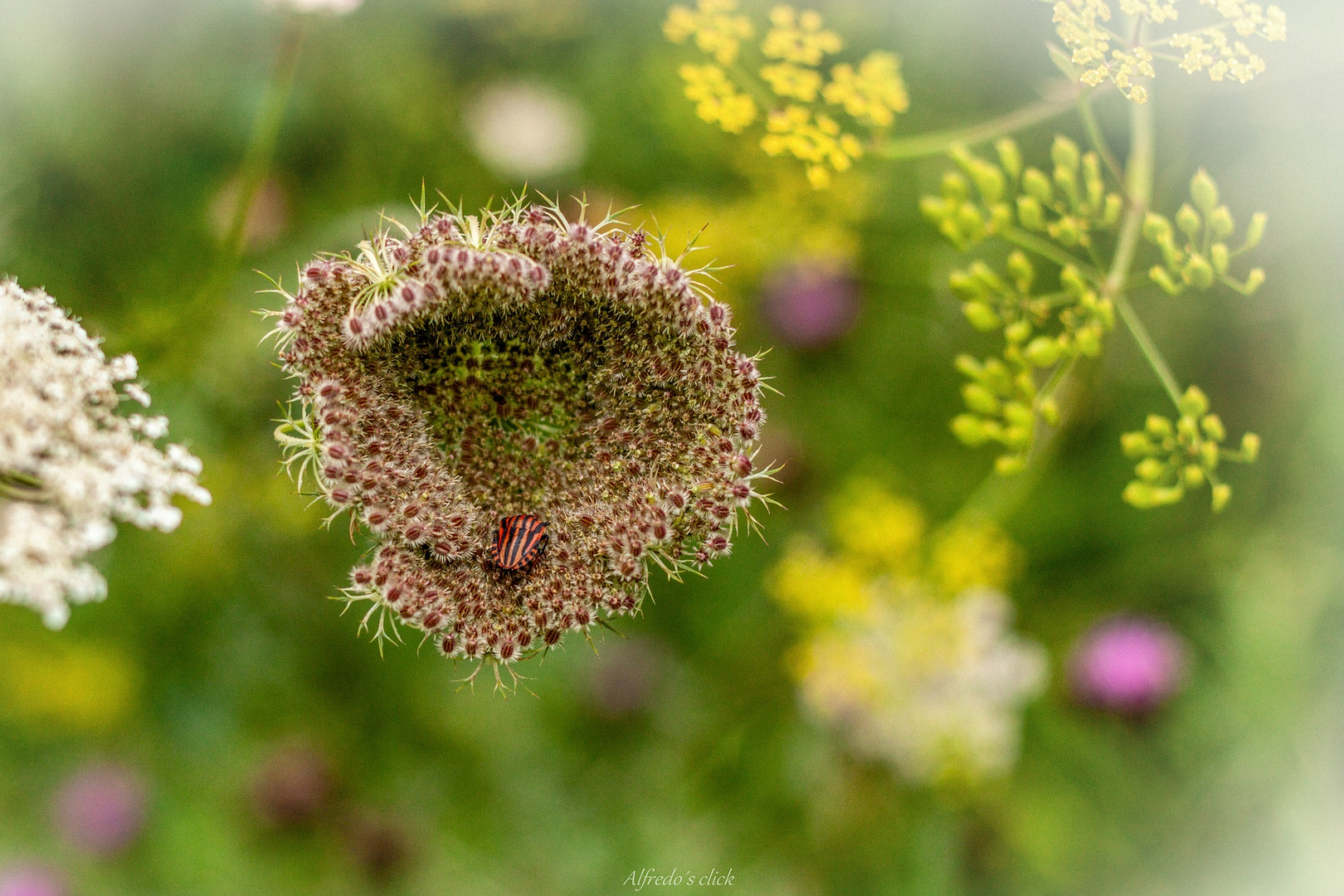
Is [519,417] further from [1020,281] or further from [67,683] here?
[67,683]

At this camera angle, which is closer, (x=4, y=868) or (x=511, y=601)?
(x=511, y=601)

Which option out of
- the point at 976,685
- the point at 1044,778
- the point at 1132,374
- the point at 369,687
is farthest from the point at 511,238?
the point at 1044,778

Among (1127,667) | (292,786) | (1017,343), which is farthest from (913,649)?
(292,786)

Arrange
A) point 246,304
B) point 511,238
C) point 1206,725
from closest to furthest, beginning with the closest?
point 511,238
point 246,304
point 1206,725

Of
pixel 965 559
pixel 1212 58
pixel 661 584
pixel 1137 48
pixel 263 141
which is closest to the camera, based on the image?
pixel 1137 48

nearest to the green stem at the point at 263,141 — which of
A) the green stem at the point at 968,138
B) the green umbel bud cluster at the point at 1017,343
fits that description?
the green stem at the point at 968,138

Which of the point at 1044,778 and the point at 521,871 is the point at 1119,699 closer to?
the point at 1044,778
